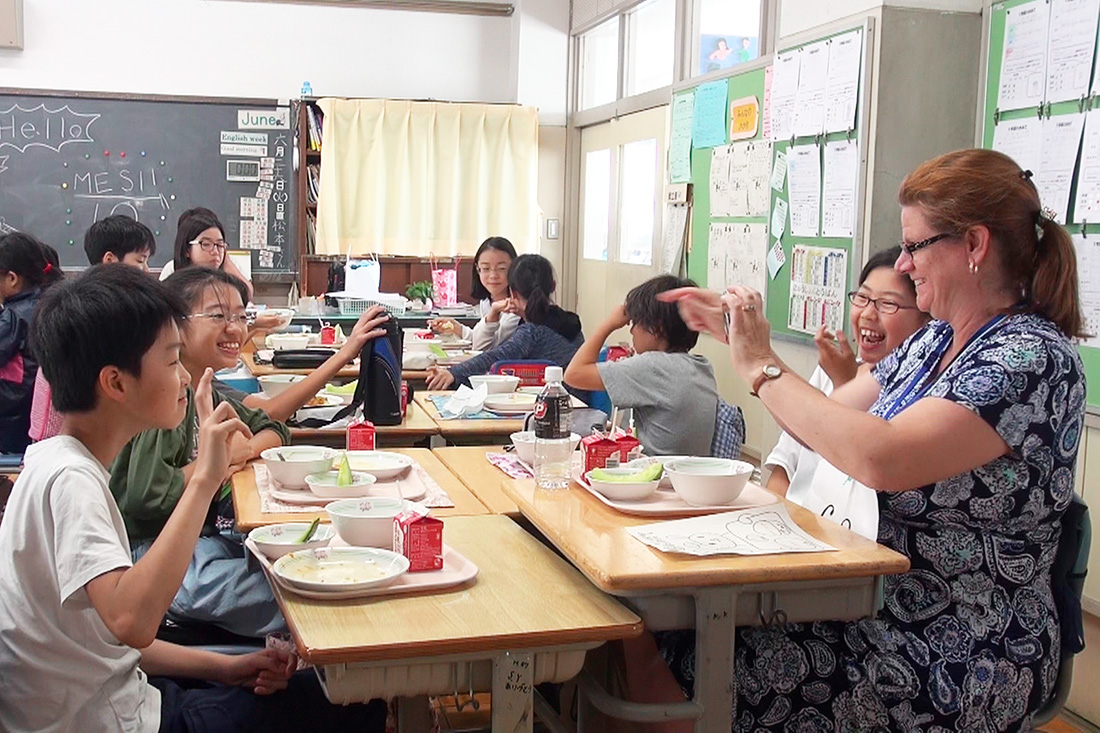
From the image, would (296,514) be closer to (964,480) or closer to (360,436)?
(360,436)

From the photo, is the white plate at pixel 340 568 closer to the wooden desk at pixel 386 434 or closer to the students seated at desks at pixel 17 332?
the wooden desk at pixel 386 434

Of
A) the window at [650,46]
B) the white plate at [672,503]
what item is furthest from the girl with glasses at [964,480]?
the window at [650,46]

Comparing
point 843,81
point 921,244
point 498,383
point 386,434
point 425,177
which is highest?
point 843,81

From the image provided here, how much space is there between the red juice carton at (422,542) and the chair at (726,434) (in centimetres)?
148

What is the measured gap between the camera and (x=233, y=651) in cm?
224

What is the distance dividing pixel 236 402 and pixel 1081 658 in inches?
97.1

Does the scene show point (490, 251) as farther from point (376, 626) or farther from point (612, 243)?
point (376, 626)

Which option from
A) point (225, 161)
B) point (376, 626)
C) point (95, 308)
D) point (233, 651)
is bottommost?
point (233, 651)

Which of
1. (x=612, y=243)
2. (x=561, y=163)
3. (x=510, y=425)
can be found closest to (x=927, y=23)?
(x=510, y=425)

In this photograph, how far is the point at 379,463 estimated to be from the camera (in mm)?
2662

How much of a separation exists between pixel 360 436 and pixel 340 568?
3.04 feet

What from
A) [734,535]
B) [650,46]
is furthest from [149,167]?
[734,535]

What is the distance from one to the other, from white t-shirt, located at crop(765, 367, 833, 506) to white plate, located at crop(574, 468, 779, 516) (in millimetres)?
175

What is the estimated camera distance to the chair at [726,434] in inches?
129
